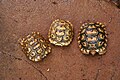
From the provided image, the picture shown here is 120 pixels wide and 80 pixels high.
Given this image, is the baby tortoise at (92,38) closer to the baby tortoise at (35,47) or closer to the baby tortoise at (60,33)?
the baby tortoise at (60,33)

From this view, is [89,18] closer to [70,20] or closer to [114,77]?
[70,20]

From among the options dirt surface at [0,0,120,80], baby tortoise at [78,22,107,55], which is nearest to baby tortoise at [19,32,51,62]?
dirt surface at [0,0,120,80]

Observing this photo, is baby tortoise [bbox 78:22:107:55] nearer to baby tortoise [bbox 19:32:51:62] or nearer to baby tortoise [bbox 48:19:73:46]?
baby tortoise [bbox 48:19:73:46]

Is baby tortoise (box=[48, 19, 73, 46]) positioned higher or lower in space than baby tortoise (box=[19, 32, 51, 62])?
higher

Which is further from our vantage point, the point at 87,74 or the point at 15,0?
the point at 15,0

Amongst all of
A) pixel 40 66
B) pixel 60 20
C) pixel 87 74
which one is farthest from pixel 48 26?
pixel 87 74

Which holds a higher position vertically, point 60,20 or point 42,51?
point 60,20

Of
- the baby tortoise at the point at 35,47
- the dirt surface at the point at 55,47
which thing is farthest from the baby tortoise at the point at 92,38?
the baby tortoise at the point at 35,47
